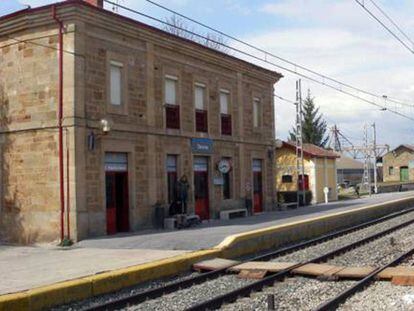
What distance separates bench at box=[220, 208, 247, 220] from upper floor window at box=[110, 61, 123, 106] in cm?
777

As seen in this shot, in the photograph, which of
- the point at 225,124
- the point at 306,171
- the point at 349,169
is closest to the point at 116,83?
the point at 225,124

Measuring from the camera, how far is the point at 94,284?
36.1 feet

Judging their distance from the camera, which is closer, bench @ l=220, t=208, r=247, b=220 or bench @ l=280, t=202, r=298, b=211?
bench @ l=220, t=208, r=247, b=220

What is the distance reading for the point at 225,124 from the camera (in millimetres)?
27781

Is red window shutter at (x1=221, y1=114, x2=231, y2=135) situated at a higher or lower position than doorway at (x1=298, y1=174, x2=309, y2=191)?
higher

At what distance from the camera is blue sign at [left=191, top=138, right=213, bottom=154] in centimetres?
2496

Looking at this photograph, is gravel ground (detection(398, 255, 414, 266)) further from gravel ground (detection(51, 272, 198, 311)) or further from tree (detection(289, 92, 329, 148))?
tree (detection(289, 92, 329, 148))

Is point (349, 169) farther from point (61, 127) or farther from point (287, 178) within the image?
point (61, 127)

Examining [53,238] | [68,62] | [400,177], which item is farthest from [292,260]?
[400,177]

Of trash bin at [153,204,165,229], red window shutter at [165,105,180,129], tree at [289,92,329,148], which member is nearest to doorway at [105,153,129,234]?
trash bin at [153,204,165,229]

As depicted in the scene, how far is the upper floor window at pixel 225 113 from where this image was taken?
27578 mm

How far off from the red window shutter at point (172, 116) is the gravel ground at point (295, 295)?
11.8m

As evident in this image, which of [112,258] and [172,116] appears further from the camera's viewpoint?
[172,116]

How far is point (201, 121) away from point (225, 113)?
2.36 metres
